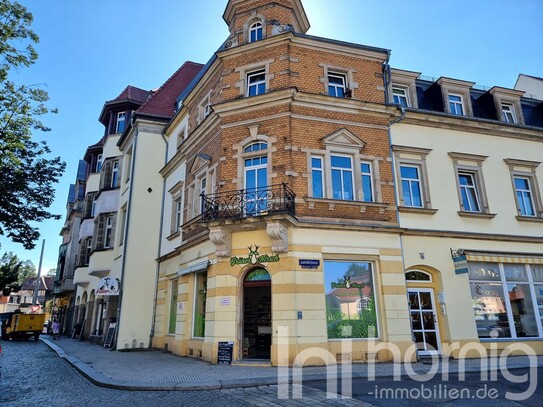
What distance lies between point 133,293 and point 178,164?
6.87 metres

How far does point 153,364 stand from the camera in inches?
502

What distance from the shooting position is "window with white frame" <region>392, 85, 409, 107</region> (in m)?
16.1

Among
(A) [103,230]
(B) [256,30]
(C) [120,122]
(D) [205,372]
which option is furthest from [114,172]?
(D) [205,372]

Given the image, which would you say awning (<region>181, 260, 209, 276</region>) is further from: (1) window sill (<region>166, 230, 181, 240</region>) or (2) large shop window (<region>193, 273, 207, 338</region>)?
(1) window sill (<region>166, 230, 181, 240</region>)

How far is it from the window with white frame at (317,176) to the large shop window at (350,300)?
242 centimetres

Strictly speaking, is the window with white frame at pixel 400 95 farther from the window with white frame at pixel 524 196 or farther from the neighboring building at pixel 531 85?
the neighboring building at pixel 531 85

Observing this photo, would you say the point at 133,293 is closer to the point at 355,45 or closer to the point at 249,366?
the point at 249,366

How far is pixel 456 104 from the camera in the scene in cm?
1692

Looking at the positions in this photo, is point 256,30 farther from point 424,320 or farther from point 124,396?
point 124,396

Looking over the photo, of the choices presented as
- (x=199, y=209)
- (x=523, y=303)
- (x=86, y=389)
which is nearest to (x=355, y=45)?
(x=199, y=209)

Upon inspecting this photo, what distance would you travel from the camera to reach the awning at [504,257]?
1436 cm

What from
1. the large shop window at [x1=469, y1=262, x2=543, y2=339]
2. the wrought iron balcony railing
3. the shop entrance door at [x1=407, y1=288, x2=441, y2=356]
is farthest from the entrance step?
the large shop window at [x1=469, y1=262, x2=543, y2=339]

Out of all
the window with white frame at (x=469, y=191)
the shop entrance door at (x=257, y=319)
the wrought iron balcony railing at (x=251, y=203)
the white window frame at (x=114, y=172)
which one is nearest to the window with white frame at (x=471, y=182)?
the window with white frame at (x=469, y=191)

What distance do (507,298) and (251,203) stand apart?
10.7 meters
